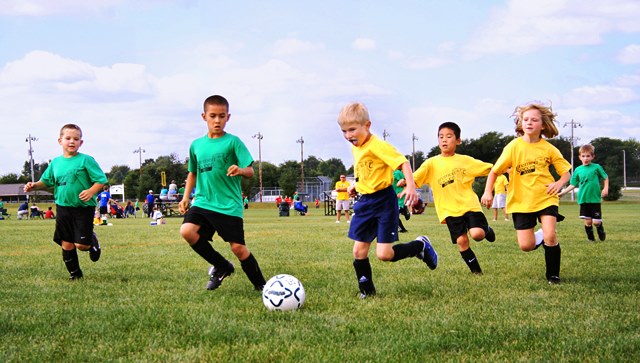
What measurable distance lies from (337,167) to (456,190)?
5105 inches

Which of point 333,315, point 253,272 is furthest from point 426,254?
point 333,315

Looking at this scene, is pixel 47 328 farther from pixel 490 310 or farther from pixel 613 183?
pixel 613 183

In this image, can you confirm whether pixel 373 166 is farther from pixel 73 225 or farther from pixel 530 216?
pixel 73 225

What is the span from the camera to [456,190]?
7.90 meters

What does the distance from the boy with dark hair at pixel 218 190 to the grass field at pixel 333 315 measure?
1.77 ft

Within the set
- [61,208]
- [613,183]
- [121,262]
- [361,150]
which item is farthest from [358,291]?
[613,183]

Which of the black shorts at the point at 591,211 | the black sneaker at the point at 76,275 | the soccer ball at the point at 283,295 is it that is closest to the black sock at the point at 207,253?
the soccer ball at the point at 283,295

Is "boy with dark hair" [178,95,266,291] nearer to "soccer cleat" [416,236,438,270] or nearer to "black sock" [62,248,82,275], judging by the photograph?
"soccer cleat" [416,236,438,270]

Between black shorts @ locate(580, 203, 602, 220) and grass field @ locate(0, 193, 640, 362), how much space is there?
4422mm

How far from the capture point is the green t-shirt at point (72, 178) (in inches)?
301

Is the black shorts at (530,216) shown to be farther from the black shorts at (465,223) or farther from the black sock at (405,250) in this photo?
the black sock at (405,250)

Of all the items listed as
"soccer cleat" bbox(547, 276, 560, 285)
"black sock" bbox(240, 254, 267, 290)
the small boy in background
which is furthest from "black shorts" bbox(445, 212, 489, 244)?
the small boy in background

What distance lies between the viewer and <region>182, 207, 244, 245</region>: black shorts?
6215mm

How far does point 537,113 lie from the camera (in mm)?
7117
